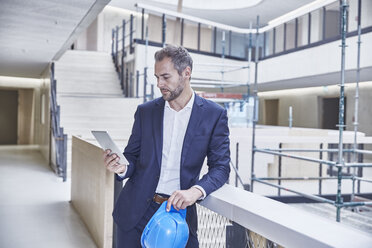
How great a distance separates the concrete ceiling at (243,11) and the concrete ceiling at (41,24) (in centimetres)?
605

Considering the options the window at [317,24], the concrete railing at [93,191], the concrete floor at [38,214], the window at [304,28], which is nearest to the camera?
the concrete railing at [93,191]

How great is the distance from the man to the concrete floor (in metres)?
2.42

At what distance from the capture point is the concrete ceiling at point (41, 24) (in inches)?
181

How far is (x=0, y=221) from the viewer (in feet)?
14.8

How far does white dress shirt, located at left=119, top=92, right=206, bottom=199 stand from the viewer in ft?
5.18

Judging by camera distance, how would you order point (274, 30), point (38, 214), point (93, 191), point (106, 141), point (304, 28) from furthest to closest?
point (304, 28) < point (274, 30) < point (38, 214) < point (93, 191) < point (106, 141)

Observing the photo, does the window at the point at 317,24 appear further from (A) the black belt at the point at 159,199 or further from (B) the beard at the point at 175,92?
(A) the black belt at the point at 159,199

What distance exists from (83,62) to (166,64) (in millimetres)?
10065

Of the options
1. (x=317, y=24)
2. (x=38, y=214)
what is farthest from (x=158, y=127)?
(x=317, y=24)

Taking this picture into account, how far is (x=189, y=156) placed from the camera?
60.6 inches

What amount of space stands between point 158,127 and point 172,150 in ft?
0.37

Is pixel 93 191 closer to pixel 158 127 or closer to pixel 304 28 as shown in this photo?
pixel 158 127

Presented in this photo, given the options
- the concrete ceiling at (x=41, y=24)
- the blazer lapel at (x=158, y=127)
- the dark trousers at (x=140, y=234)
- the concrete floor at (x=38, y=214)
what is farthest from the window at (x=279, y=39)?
the dark trousers at (x=140, y=234)

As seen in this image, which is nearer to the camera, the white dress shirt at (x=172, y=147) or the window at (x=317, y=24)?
the white dress shirt at (x=172, y=147)
